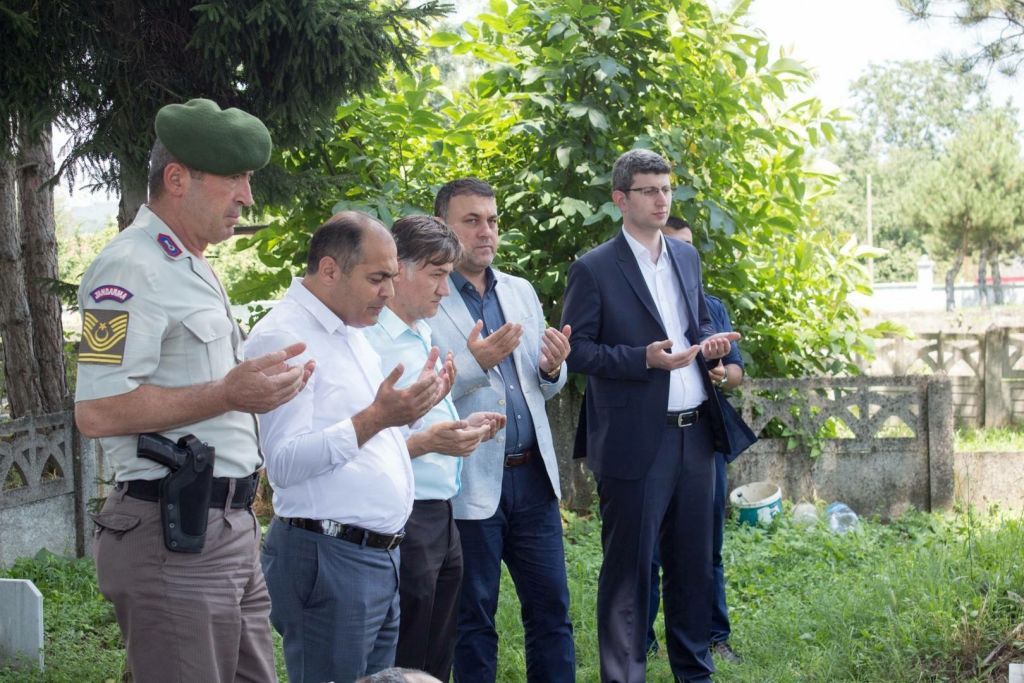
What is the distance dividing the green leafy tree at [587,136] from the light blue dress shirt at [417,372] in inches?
106

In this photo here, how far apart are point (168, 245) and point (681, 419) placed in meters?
2.37

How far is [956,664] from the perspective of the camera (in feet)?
13.7

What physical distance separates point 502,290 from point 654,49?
348cm

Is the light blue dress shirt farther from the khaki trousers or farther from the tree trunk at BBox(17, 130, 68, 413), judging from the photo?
the tree trunk at BBox(17, 130, 68, 413)

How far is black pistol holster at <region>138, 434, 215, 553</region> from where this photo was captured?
237 cm

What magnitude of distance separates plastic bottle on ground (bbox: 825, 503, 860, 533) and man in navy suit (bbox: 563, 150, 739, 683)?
2782 mm

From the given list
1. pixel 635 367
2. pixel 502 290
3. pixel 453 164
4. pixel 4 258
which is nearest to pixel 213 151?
pixel 502 290

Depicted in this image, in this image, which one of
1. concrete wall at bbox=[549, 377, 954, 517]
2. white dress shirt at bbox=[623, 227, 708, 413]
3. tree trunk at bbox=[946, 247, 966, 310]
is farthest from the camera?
tree trunk at bbox=[946, 247, 966, 310]

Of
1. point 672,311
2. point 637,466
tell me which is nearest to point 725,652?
point 637,466

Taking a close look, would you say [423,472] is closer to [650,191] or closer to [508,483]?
[508,483]

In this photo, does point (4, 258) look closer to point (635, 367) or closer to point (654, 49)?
point (654, 49)

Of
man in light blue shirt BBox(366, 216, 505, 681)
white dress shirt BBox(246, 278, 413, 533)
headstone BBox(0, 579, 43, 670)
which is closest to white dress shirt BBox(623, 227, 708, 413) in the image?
man in light blue shirt BBox(366, 216, 505, 681)

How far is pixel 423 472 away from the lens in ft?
11.1

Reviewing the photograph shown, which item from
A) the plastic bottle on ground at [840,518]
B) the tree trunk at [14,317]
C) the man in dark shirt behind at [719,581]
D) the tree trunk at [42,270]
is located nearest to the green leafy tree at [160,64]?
the man in dark shirt behind at [719,581]
